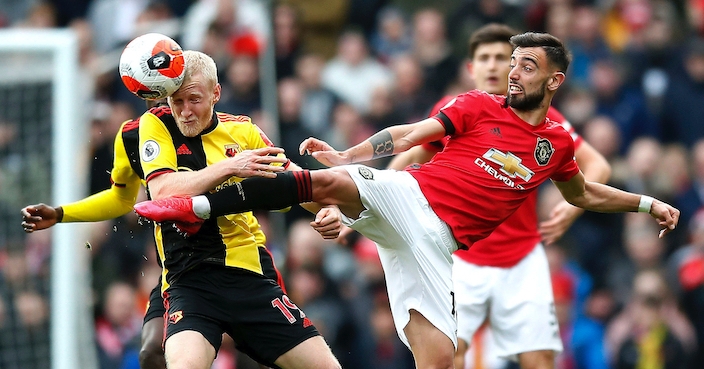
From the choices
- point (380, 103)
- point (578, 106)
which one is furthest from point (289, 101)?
point (578, 106)

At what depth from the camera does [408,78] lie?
1248 cm

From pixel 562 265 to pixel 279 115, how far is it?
3552mm

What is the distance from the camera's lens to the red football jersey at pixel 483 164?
6754 millimetres

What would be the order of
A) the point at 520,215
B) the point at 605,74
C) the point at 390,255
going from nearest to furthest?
the point at 390,255 → the point at 520,215 → the point at 605,74

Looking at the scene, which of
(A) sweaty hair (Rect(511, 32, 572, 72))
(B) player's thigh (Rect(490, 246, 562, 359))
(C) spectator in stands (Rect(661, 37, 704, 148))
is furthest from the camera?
(C) spectator in stands (Rect(661, 37, 704, 148))

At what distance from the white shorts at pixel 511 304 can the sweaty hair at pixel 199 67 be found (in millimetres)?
2592

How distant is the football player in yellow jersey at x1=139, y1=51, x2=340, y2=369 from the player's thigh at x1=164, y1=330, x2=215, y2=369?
0.13ft

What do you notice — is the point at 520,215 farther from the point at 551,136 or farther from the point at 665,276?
the point at 665,276

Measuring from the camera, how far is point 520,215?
8.02m

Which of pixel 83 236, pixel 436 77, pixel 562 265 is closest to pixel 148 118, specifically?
pixel 83 236

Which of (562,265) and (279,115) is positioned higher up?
(279,115)

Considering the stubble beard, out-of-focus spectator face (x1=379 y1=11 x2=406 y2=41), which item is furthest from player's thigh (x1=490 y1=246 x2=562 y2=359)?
out-of-focus spectator face (x1=379 y1=11 x2=406 y2=41)

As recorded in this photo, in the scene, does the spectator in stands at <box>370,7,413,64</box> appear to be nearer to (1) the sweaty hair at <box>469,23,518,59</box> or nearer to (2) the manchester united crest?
(1) the sweaty hair at <box>469,23,518,59</box>

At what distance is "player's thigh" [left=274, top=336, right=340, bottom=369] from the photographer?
6.48m
